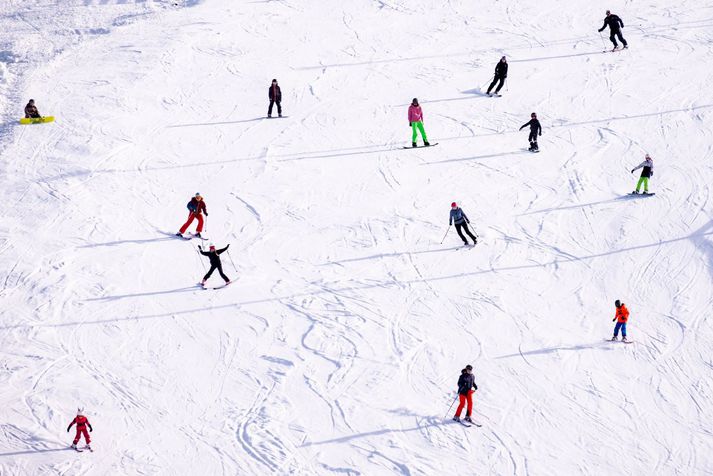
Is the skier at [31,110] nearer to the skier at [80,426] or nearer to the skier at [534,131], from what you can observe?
the skier at [80,426]

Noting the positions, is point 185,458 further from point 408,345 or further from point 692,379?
point 692,379

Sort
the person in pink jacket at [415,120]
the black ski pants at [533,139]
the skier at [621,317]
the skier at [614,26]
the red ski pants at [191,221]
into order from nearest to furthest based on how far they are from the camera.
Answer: the skier at [621,317]
the red ski pants at [191,221]
the person in pink jacket at [415,120]
the black ski pants at [533,139]
the skier at [614,26]

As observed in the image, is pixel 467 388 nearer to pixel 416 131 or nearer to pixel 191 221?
pixel 191 221

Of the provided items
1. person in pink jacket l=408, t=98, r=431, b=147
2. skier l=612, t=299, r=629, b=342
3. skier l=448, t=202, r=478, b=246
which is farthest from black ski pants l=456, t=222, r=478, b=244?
person in pink jacket l=408, t=98, r=431, b=147

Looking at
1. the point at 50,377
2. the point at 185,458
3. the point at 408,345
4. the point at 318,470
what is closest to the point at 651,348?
the point at 408,345

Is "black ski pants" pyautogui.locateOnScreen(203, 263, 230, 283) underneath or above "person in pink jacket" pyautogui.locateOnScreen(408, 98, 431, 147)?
underneath

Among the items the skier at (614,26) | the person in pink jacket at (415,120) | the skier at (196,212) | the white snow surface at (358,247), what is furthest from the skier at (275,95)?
the skier at (614,26)

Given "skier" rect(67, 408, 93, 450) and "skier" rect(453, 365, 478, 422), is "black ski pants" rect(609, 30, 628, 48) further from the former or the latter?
"skier" rect(67, 408, 93, 450)
